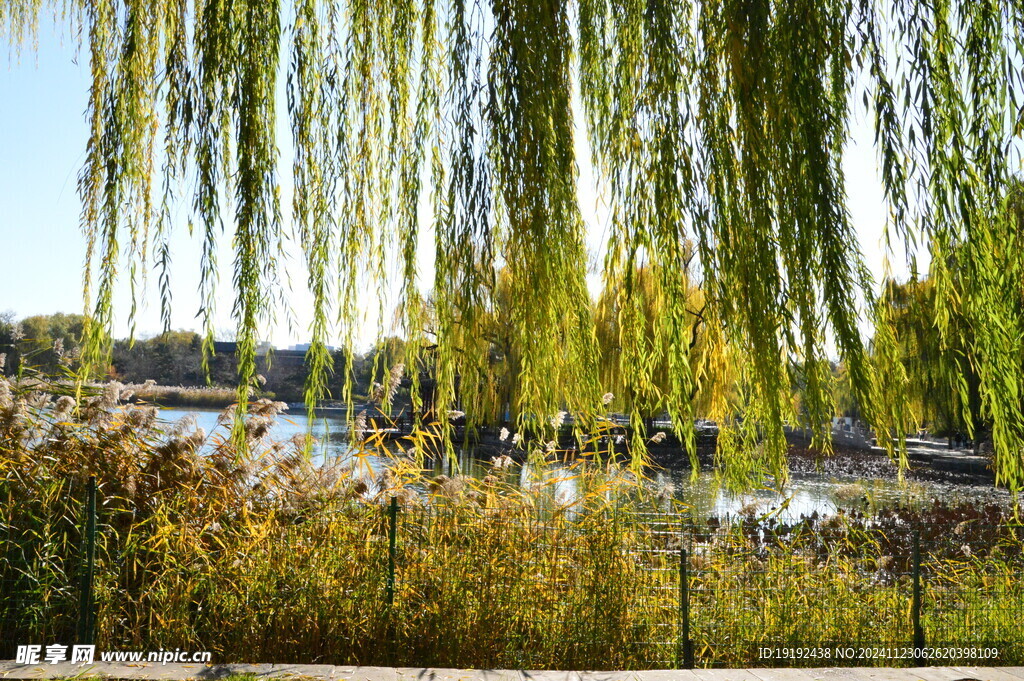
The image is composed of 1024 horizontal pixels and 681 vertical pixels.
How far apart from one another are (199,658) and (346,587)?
717 millimetres

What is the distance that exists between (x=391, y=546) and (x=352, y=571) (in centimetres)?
25

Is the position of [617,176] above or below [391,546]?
above

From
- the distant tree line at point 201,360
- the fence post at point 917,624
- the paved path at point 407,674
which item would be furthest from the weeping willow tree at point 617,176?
the fence post at point 917,624

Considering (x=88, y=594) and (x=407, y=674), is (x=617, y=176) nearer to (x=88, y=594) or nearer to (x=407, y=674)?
(x=407, y=674)

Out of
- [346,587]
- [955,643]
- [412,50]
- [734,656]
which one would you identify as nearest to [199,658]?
[346,587]

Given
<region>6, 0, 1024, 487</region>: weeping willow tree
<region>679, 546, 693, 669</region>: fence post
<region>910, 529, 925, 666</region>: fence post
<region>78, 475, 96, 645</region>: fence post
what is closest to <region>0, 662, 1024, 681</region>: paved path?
<region>78, 475, 96, 645</region>: fence post

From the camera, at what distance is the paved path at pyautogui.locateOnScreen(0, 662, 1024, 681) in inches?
126

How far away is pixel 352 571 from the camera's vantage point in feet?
13.4

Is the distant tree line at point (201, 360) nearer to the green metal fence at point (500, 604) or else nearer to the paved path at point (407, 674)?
the green metal fence at point (500, 604)

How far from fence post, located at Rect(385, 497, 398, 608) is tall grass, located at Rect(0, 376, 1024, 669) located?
37mm

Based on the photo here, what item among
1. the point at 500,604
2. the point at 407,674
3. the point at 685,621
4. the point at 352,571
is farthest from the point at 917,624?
the point at 352,571

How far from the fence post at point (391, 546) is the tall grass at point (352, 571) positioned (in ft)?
0.12

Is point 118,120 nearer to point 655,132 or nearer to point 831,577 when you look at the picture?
point 655,132

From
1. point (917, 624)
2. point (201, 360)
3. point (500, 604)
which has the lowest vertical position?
point (917, 624)
